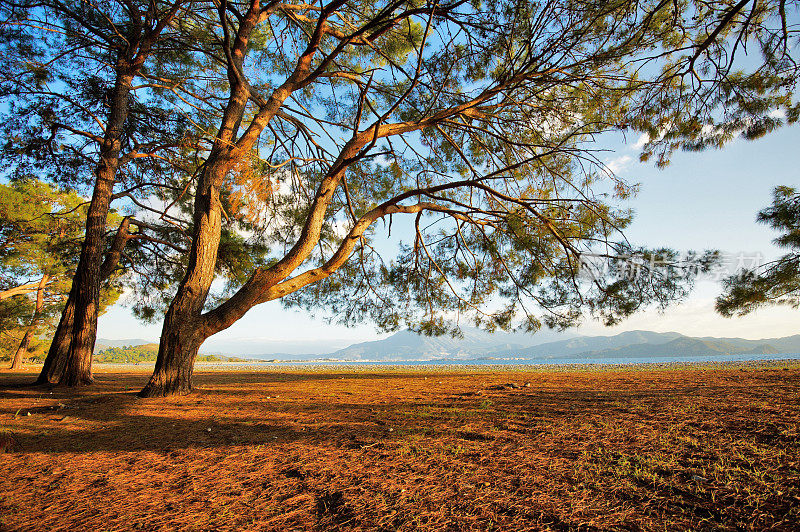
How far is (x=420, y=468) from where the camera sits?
1686mm

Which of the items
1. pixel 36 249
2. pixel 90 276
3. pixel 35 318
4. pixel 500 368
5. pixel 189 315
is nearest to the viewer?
pixel 189 315

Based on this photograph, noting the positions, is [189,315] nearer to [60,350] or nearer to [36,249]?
[60,350]

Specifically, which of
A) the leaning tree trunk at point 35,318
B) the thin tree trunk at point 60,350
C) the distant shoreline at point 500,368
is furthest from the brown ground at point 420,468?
the leaning tree trunk at point 35,318

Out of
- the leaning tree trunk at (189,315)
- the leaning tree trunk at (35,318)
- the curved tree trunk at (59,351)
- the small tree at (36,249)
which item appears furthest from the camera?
the leaning tree trunk at (35,318)

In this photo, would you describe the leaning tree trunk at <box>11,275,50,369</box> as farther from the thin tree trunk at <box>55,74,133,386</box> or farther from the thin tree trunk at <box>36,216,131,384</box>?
the thin tree trunk at <box>55,74,133,386</box>

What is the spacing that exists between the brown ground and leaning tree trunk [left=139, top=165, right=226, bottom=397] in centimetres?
96

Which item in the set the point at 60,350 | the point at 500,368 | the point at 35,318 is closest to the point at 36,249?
the point at 35,318

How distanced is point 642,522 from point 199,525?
5.17 ft

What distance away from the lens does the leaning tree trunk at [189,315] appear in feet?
13.5

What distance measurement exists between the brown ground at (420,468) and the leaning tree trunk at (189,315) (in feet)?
3.14

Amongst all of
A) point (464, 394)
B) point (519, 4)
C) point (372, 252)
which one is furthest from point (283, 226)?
point (519, 4)

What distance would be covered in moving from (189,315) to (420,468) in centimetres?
376

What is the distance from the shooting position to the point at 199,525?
1248 mm

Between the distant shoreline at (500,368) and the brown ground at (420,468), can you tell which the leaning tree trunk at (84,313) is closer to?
the brown ground at (420,468)
